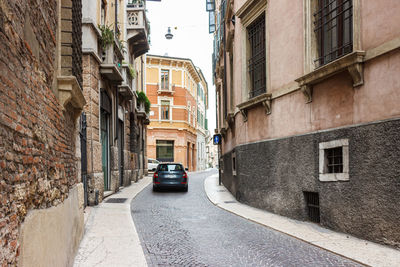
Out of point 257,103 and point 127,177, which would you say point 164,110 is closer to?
point 127,177

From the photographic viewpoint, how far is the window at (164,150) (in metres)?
42.6

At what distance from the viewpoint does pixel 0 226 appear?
2395mm

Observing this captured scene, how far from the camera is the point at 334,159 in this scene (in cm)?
812

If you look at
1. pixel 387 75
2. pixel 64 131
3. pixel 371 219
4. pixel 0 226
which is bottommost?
pixel 371 219

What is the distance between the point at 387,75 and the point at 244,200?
7.33 m

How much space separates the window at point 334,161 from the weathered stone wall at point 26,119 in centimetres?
538

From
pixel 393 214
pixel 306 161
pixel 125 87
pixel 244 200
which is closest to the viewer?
pixel 393 214

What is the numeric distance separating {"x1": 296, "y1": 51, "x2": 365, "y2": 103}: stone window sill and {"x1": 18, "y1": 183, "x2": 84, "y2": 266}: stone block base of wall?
18.4ft

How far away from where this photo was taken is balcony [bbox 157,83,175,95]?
141 feet

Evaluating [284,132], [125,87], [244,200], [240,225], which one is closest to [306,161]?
[284,132]

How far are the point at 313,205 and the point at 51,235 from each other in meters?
6.52

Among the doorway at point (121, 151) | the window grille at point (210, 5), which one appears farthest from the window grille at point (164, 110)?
the doorway at point (121, 151)

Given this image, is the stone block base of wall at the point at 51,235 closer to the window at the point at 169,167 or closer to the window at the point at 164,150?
→ the window at the point at 169,167

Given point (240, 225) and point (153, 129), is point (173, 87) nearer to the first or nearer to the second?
point (153, 129)
